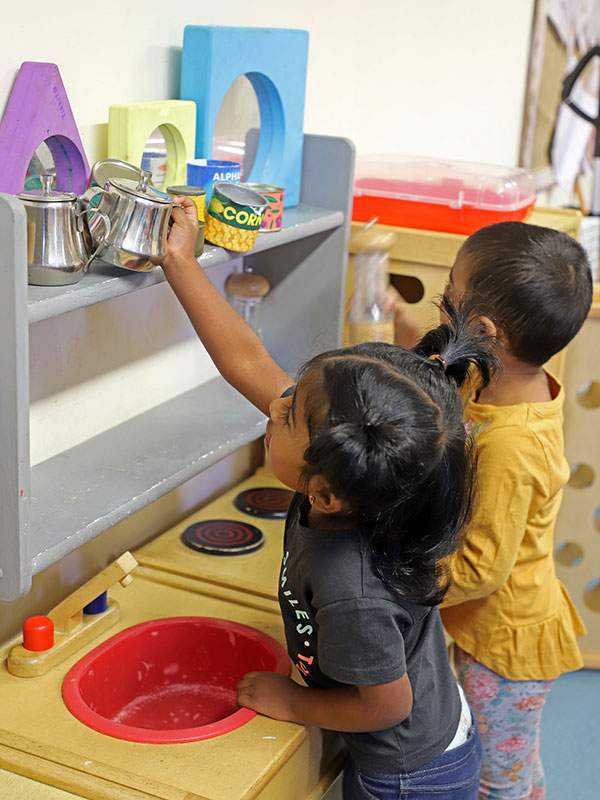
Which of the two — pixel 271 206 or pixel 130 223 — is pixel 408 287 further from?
pixel 130 223

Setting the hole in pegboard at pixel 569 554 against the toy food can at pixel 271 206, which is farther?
the hole in pegboard at pixel 569 554

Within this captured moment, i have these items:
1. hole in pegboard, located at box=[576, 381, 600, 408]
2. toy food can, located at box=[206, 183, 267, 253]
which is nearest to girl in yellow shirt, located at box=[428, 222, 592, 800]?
toy food can, located at box=[206, 183, 267, 253]

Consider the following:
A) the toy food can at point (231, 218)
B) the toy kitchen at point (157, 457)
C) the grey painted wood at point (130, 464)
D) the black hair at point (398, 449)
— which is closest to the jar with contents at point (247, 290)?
the toy kitchen at point (157, 457)

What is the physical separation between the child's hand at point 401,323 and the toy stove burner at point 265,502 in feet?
0.99

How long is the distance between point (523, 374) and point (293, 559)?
0.43 metres

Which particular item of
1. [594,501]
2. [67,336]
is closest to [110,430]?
[67,336]

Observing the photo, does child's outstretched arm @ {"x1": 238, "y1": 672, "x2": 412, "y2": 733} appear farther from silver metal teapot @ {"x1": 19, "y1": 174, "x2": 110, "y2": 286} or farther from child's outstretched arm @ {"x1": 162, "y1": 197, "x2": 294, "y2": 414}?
silver metal teapot @ {"x1": 19, "y1": 174, "x2": 110, "y2": 286}

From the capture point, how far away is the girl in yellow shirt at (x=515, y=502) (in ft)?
4.11

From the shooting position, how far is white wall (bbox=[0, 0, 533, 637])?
3.84ft

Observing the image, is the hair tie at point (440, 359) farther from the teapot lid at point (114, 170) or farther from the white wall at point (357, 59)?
the white wall at point (357, 59)

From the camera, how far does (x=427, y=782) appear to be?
1.11m

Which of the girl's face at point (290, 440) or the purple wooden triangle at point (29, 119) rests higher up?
the purple wooden triangle at point (29, 119)

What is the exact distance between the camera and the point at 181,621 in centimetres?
128

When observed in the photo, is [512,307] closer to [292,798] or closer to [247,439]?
[247,439]
